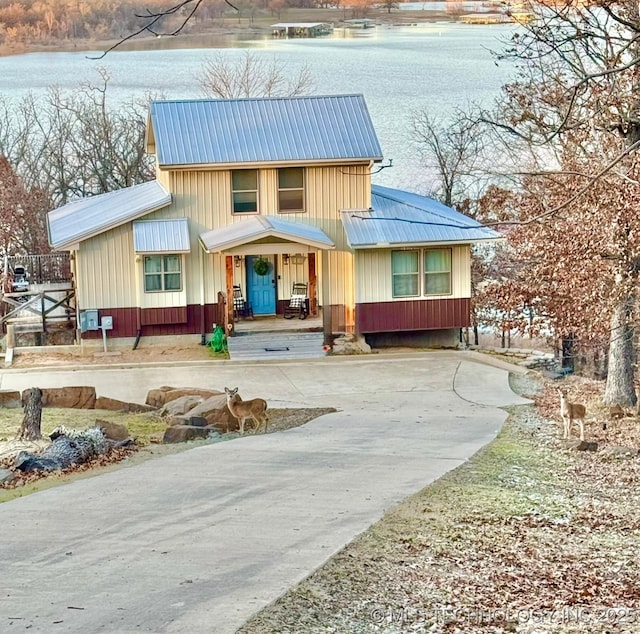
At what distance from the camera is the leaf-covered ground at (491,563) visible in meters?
7.64

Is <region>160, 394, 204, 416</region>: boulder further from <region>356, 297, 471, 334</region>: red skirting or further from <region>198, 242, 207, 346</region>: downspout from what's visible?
<region>356, 297, 471, 334</region>: red skirting

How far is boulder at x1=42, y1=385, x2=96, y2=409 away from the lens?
1955cm

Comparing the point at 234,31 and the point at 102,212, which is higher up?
the point at 234,31

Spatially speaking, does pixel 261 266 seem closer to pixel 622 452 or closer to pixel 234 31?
pixel 622 452

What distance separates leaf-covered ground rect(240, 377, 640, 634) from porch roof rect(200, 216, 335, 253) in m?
13.3

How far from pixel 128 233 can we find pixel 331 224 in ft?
17.4

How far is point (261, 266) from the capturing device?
94.9ft

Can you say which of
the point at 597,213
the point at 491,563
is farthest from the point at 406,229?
the point at 491,563

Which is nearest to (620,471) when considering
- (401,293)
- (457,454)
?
(457,454)

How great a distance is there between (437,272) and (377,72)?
49.4m

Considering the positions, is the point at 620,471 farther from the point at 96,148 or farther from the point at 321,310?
the point at 96,148

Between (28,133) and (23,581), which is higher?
(28,133)

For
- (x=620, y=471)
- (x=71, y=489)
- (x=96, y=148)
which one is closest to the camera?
(x=71, y=489)

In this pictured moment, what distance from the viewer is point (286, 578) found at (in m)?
8.52
